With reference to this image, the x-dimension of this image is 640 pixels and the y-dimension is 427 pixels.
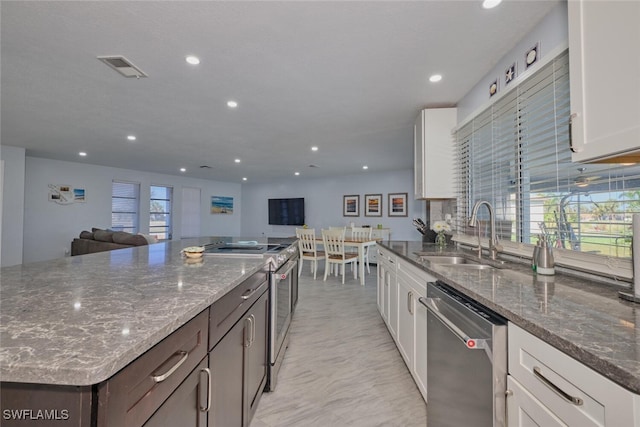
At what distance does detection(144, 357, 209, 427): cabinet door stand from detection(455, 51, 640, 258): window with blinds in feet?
5.75

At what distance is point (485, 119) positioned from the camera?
2256 mm

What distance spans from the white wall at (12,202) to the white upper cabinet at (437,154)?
655 cm

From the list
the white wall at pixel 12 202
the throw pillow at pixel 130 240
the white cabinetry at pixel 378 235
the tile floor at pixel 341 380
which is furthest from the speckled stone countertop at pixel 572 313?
the white wall at pixel 12 202

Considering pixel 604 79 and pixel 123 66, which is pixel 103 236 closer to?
pixel 123 66

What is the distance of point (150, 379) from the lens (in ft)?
2.15

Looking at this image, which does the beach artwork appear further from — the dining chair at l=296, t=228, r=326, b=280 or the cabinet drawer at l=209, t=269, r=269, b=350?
the cabinet drawer at l=209, t=269, r=269, b=350

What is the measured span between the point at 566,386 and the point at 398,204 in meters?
6.46

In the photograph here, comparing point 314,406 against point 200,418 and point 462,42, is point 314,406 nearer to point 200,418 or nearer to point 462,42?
point 200,418

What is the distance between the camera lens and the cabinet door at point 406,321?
6.16 feet

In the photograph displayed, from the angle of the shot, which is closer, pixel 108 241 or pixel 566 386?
pixel 566 386

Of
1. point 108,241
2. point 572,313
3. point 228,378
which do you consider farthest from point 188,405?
point 108,241

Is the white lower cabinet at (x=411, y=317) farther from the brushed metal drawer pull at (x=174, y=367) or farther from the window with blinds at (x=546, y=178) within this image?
the brushed metal drawer pull at (x=174, y=367)

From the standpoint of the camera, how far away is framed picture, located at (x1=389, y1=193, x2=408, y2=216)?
22.5ft

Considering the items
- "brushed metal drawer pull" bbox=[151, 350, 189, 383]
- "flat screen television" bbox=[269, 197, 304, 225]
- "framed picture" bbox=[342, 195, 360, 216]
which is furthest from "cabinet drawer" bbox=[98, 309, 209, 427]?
"flat screen television" bbox=[269, 197, 304, 225]
